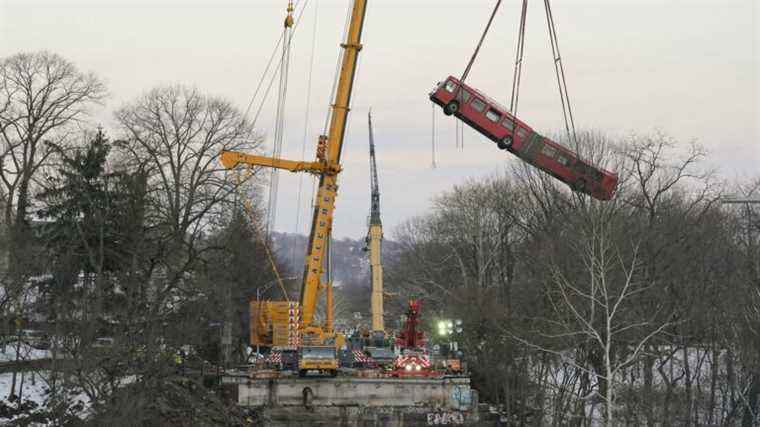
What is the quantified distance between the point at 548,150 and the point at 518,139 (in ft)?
5.18

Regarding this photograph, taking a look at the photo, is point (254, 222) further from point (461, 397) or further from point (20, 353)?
point (461, 397)

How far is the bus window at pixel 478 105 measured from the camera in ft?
117

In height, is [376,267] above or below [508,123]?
below

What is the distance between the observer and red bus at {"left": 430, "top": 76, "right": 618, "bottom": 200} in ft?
114

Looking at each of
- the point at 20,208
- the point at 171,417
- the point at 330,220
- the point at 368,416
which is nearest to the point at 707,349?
the point at 368,416

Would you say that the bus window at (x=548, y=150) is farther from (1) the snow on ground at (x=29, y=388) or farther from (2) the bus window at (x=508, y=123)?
(1) the snow on ground at (x=29, y=388)

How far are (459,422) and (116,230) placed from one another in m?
16.3

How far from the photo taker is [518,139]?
36875mm

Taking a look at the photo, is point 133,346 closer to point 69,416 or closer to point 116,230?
point 69,416

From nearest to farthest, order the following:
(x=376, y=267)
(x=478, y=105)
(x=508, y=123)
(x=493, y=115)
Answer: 1. (x=478, y=105)
2. (x=493, y=115)
3. (x=508, y=123)
4. (x=376, y=267)

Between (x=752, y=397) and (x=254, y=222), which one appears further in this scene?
(x=254, y=222)

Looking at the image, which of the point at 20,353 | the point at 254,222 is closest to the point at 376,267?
the point at 254,222

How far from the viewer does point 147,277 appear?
109 ft

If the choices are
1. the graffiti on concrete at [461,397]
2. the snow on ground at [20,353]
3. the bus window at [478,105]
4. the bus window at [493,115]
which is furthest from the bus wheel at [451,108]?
the snow on ground at [20,353]
